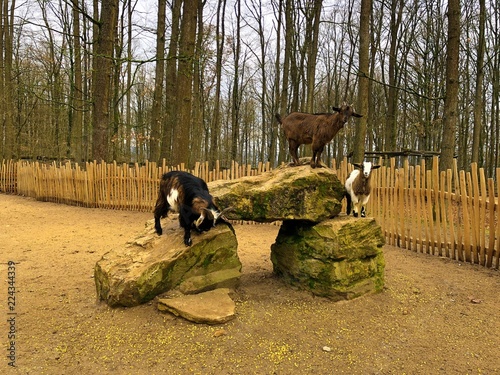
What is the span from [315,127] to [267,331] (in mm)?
2628

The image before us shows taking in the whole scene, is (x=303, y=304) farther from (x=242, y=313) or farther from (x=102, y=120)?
(x=102, y=120)

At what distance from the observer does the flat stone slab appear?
3725mm

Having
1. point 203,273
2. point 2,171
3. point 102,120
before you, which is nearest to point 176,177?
point 203,273

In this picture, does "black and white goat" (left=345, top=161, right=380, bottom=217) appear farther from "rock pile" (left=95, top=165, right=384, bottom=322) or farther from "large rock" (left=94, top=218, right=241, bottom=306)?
"large rock" (left=94, top=218, right=241, bottom=306)

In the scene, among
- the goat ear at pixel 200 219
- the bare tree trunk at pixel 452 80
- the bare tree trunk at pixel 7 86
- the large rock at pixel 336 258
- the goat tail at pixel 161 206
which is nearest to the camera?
the goat ear at pixel 200 219

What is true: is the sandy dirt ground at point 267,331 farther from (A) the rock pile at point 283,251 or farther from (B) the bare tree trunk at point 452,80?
(B) the bare tree trunk at point 452,80

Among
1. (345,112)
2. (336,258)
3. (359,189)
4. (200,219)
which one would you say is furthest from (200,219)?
(359,189)

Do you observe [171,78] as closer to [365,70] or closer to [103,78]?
[103,78]

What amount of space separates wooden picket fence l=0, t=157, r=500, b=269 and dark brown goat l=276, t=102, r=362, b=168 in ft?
10.1

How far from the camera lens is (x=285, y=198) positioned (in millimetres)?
4547

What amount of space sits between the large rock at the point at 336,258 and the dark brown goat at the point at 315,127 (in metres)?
0.99

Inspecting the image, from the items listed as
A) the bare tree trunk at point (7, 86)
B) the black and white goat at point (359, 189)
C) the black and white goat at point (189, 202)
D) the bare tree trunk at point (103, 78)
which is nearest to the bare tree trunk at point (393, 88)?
the bare tree trunk at point (103, 78)

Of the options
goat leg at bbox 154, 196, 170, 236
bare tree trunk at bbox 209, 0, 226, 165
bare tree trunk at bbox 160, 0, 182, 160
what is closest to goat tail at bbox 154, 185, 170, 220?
goat leg at bbox 154, 196, 170, 236

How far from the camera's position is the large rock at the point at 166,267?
3.95 meters
